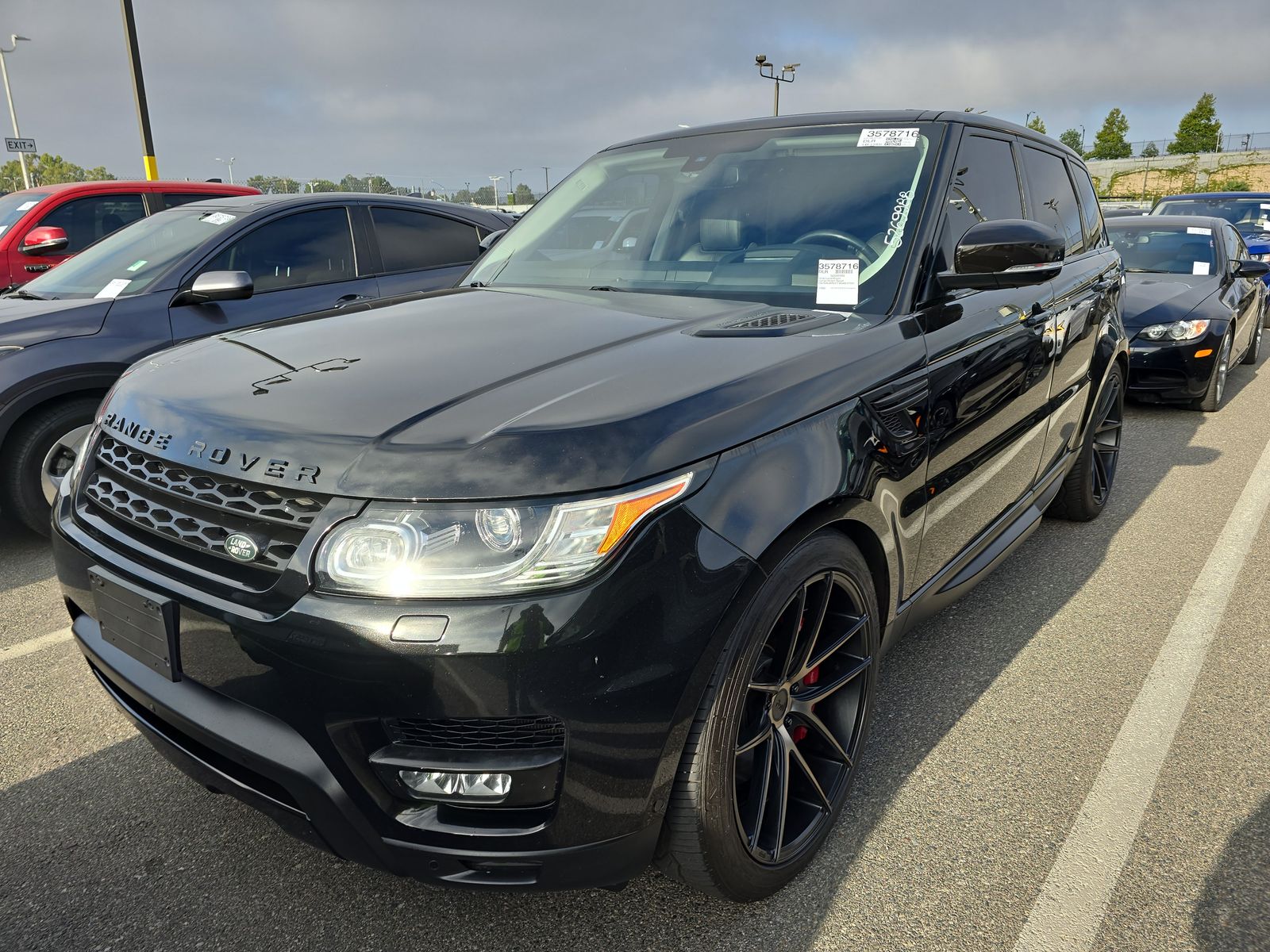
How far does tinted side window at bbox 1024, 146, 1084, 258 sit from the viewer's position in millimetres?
3662

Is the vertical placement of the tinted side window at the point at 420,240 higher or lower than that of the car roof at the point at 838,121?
lower

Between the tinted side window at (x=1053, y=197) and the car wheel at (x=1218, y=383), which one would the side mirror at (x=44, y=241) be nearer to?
the tinted side window at (x=1053, y=197)

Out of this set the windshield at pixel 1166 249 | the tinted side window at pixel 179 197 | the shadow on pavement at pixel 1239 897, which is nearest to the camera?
the shadow on pavement at pixel 1239 897

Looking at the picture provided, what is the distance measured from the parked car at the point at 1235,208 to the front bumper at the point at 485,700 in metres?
14.0

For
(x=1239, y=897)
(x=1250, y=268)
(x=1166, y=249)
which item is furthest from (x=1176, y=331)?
(x=1239, y=897)

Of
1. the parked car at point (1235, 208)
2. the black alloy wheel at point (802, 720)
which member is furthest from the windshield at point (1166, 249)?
the black alloy wheel at point (802, 720)

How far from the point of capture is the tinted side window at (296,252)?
4.91 m

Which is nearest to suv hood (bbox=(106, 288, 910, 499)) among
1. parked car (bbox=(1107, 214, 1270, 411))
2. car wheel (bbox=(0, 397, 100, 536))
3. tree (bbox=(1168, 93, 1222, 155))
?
car wheel (bbox=(0, 397, 100, 536))

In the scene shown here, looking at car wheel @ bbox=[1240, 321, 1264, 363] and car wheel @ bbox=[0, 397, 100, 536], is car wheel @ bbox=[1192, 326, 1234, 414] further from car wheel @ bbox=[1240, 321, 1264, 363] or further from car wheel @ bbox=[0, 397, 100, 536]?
car wheel @ bbox=[0, 397, 100, 536]

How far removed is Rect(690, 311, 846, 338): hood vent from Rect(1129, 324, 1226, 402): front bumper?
5650 millimetres

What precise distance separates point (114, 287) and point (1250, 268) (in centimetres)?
875

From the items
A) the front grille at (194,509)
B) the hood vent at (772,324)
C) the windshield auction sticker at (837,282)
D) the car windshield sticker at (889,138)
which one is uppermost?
the car windshield sticker at (889,138)

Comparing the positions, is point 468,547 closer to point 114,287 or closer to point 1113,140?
point 114,287

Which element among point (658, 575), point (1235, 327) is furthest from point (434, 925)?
point (1235, 327)
